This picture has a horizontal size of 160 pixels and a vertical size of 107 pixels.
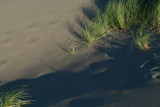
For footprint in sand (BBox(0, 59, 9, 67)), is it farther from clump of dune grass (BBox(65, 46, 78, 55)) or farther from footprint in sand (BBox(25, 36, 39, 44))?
clump of dune grass (BBox(65, 46, 78, 55))

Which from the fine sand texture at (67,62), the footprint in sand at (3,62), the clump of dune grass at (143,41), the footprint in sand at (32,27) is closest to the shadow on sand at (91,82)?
the fine sand texture at (67,62)

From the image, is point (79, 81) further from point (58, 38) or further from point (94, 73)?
point (58, 38)

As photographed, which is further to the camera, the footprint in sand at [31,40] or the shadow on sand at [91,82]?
the footprint in sand at [31,40]

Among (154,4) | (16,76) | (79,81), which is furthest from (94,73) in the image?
(154,4)

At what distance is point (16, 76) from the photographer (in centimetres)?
294

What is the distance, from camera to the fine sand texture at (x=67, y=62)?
2.27 metres

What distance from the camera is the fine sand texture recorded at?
2.27 meters

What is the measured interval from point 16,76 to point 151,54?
1628 mm

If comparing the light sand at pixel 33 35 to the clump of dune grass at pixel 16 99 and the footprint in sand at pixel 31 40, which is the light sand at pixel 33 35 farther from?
the clump of dune grass at pixel 16 99

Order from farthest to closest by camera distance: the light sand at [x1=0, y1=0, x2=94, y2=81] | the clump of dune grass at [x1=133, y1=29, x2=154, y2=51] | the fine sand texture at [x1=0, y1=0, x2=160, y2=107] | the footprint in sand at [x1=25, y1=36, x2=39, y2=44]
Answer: the footprint in sand at [x1=25, y1=36, x2=39, y2=44] < the light sand at [x1=0, y1=0, x2=94, y2=81] < the clump of dune grass at [x1=133, y1=29, x2=154, y2=51] < the fine sand texture at [x1=0, y1=0, x2=160, y2=107]

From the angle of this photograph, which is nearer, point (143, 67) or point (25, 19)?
point (143, 67)

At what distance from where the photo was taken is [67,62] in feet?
9.70

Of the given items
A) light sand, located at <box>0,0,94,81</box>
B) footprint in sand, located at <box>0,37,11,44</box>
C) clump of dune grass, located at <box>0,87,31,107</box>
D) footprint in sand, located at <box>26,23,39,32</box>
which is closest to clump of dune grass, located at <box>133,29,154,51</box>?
light sand, located at <box>0,0,94,81</box>

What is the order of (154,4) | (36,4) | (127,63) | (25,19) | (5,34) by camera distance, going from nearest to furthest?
1. (127,63)
2. (154,4)
3. (5,34)
4. (25,19)
5. (36,4)
